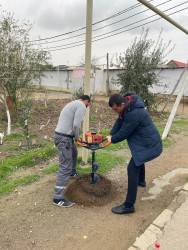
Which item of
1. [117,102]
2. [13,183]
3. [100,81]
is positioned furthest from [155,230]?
[100,81]

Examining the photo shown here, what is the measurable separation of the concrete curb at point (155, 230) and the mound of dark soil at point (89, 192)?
944 mm

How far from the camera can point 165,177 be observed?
436 cm

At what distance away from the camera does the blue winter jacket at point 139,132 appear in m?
2.82

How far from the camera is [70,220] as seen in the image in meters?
Result: 2.96

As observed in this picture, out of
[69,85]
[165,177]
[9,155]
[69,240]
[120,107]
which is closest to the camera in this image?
[69,240]

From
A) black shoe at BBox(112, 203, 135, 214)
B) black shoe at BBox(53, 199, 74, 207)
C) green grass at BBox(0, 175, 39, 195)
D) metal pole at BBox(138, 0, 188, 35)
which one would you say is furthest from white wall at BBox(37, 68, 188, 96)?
black shoe at BBox(112, 203, 135, 214)

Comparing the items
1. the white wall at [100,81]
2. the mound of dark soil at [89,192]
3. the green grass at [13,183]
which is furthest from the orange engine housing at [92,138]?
the white wall at [100,81]

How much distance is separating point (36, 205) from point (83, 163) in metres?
1.54

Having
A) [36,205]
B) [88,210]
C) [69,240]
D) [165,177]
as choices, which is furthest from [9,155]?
[165,177]

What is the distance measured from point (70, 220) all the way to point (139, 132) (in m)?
1.54

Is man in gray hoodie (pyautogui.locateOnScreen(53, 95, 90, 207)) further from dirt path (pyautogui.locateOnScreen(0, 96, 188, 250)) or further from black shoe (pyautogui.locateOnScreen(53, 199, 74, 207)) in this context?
dirt path (pyautogui.locateOnScreen(0, 96, 188, 250))

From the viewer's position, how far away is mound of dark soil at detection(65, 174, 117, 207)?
342 cm

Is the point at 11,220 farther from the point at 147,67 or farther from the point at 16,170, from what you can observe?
the point at 147,67

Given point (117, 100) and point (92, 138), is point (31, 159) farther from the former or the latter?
point (117, 100)
